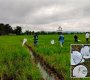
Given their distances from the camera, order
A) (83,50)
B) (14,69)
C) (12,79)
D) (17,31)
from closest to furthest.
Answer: (83,50) < (12,79) < (14,69) < (17,31)

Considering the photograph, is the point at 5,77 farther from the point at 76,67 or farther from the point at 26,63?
the point at 76,67

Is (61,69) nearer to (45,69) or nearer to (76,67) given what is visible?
(45,69)

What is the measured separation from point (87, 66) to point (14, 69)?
6460 millimetres

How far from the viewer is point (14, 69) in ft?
45.9

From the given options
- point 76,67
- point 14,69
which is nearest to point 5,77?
point 14,69

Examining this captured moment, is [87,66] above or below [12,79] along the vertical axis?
above

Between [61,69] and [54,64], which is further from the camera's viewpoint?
[54,64]

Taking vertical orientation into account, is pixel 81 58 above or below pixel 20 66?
above

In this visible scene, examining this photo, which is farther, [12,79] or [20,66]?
[20,66]

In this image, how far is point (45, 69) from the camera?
1423 centimetres

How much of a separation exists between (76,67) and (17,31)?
13170 cm

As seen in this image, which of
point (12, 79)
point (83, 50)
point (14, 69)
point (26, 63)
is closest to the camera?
point (83, 50)

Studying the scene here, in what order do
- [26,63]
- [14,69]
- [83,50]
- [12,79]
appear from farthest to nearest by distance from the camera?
[26,63]
[14,69]
[12,79]
[83,50]

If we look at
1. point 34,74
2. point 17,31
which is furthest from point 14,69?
point 17,31
